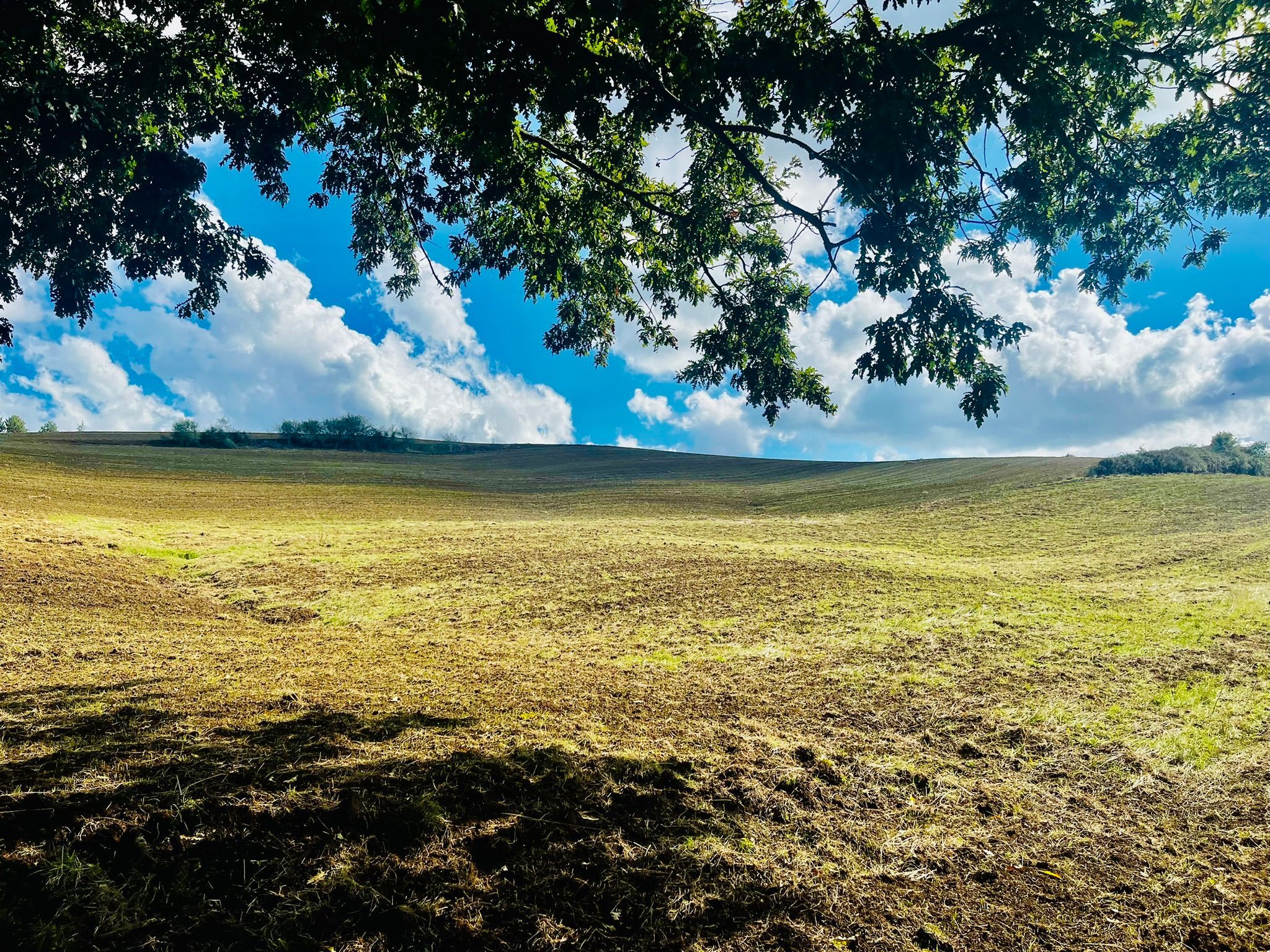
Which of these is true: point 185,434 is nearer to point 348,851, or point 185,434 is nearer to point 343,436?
point 343,436

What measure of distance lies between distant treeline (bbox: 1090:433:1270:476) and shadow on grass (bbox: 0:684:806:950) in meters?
39.7

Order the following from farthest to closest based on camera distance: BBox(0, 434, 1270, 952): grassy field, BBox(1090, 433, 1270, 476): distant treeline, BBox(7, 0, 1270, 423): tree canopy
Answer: BBox(1090, 433, 1270, 476): distant treeline < BBox(7, 0, 1270, 423): tree canopy < BBox(0, 434, 1270, 952): grassy field

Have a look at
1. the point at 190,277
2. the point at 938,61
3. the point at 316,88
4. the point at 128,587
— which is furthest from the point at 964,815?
the point at 190,277

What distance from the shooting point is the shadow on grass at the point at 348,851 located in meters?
2.67

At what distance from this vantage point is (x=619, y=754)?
15.1 ft

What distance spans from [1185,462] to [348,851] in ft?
146

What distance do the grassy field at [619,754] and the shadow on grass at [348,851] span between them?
2 cm

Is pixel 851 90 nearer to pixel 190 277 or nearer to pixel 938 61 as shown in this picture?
pixel 938 61

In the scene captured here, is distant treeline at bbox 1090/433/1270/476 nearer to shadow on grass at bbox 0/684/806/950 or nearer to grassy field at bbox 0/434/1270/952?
grassy field at bbox 0/434/1270/952

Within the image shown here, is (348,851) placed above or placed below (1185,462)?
below

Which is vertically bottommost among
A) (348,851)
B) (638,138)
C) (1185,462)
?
(348,851)

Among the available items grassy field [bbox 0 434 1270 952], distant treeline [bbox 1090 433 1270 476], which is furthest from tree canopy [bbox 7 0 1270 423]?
distant treeline [bbox 1090 433 1270 476]

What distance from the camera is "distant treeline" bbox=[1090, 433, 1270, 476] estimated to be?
3284 centimetres

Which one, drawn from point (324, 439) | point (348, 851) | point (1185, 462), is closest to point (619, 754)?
point (348, 851)
